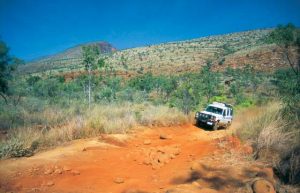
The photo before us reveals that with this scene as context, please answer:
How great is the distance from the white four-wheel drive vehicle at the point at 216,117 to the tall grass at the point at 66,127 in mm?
1262

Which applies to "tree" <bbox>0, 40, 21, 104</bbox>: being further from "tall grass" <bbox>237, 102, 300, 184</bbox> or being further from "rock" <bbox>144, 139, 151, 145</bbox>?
"tall grass" <bbox>237, 102, 300, 184</bbox>

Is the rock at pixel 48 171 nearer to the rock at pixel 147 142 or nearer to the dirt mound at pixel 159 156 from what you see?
the dirt mound at pixel 159 156

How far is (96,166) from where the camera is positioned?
27.0ft

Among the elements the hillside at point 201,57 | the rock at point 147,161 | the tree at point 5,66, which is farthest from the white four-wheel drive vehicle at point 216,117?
the hillside at point 201,57

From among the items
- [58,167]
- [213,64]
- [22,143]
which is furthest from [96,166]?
[213,64]

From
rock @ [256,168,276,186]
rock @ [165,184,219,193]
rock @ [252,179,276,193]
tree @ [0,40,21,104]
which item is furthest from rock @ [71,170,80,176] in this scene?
tree @ [0,40,21,104]

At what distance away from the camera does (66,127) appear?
11188mm

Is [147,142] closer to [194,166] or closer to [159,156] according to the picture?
[159,156]

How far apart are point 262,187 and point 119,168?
4.06 meters

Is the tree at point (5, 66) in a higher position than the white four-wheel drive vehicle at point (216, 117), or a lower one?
higher

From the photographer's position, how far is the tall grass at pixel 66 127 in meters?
8.76

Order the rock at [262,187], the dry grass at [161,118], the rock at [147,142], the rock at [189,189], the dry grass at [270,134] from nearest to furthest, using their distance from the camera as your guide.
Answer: the rock at [262,187] < the rock at [189,189] < the dry grass at [270,134] < the rock at [147,142] < the dry grass at [161,118]

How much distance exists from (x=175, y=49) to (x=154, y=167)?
251ft

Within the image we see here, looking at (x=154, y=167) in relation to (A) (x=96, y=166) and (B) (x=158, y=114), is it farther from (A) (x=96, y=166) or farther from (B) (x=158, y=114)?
(B) (x=158, y=114)
